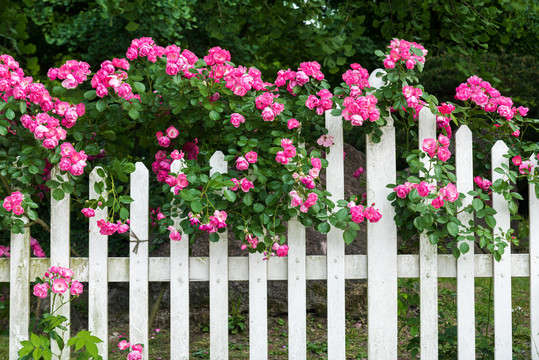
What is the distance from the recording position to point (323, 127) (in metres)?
2.86

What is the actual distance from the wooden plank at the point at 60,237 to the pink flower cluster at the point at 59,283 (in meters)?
0.09

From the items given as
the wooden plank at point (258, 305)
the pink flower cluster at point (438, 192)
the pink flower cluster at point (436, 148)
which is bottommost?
the wooden plank at point (258, 305)

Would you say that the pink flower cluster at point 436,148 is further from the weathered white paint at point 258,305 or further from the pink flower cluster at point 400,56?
the weathered white paint at point 258,305

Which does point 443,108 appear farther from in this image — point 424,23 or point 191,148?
point 424,23

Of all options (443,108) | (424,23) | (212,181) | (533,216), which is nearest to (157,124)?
(212,181)

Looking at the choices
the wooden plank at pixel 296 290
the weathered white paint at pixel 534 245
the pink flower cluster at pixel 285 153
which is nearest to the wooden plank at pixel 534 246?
the weathered white paint at pixel 534 245

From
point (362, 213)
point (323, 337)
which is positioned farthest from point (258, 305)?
point (323, 337)

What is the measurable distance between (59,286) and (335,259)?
125cm

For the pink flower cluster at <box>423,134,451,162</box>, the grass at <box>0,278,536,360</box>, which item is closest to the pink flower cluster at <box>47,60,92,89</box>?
the pink flower cluster at <box>423,134,451,162</box>

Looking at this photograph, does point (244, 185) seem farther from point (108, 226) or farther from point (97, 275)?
point (97, 275)

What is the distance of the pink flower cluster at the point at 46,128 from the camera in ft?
8.38

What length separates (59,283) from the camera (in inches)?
105

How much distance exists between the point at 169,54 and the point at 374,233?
4.12 ft

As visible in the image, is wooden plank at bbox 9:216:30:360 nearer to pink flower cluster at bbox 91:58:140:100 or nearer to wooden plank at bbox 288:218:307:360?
pink flower cluster at bbox 91:58:140:100
